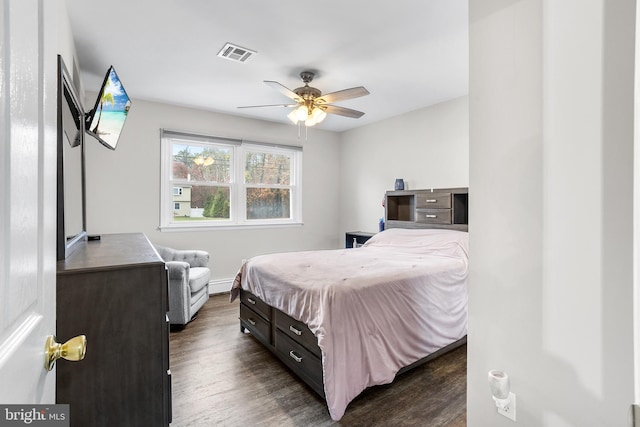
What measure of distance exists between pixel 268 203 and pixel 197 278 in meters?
1.90

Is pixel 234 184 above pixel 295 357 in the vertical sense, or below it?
above

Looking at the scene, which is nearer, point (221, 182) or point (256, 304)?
point (256, 304)

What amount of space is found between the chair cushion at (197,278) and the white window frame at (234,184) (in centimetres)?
83

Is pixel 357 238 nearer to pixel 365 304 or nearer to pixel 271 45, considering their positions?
pixel 365 304

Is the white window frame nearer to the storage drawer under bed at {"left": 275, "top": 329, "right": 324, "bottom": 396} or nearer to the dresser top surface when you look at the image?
the storage drawer under bed at {"left": 275, "top": 329, "right": 324, "bottom": 396}

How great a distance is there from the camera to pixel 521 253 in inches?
44.8

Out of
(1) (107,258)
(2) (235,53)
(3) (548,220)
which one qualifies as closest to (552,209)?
(3) (548,220)

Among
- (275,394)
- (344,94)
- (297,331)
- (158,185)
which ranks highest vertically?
(344,94)

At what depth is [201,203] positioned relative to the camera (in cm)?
446

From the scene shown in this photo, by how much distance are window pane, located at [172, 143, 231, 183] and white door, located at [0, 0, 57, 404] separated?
3786 millimetres

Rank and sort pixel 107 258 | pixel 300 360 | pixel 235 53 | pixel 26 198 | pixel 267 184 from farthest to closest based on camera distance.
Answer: pixel 267 184 → pixel 235 53 → pixel 300 360 → pixel 107 258 → pixel 26 198

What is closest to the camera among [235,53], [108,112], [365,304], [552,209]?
[552,209]

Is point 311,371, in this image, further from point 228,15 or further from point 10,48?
point 228,15

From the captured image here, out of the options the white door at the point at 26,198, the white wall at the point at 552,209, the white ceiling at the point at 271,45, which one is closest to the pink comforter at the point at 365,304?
the white wall at the point at 552,209
